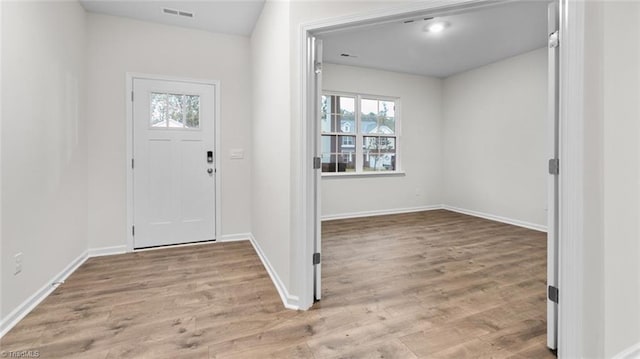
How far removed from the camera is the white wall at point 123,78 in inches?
129

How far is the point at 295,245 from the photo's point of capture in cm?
213

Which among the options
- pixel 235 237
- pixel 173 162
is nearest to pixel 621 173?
pixel 235 237

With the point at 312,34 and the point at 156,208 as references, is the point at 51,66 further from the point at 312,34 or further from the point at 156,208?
the point at 312,34

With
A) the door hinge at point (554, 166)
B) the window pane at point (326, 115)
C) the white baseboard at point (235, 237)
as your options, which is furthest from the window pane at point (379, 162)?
the door hinge at point (554, 166)

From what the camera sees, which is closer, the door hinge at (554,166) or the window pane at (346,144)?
the door hinge at (554,166)

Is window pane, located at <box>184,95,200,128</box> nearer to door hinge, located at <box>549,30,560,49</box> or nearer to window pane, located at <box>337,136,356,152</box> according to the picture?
window pane, located at <box>337,136,356,152</box>

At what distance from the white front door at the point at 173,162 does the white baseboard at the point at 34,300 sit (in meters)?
0.75

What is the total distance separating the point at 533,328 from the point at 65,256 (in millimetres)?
3824

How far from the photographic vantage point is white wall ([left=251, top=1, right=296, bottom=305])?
2.28 metres

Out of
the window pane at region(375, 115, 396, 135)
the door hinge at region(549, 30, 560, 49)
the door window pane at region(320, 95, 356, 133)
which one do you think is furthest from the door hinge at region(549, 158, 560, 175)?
the window pane at region(375, 115, 396, 135)

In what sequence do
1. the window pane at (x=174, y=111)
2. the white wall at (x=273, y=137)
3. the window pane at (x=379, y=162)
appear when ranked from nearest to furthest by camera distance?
1. the white wall at (x=273, y=137)
2. the window pane at (x=174, y=111)
3. the window pane at (x=379, y=162)

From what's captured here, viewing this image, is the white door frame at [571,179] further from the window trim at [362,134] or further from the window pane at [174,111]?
the window trim at [362,134]

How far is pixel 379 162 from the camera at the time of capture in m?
5.87

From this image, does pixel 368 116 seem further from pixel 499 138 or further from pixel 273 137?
pixel 273 137
